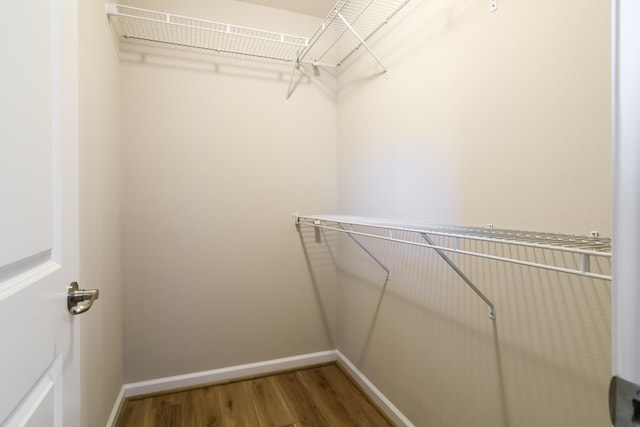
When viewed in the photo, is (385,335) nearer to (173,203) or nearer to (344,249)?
(344,249)

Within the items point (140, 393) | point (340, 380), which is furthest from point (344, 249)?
point (140, 393)

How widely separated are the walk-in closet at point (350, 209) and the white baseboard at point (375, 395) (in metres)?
0.01

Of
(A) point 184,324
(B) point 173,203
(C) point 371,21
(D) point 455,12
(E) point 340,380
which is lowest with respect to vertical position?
(E) point 340,380

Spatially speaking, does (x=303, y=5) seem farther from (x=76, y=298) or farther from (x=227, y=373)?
(x=227, y=373)

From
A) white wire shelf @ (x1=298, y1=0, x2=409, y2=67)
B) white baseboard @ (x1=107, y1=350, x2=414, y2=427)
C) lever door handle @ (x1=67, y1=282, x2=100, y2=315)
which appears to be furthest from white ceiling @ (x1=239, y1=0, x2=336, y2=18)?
white baseboard @ (x1=107, y1=350, x2=414, y2=427)

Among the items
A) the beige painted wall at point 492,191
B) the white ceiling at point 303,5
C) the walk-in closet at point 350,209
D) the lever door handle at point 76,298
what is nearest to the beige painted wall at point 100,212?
the walk-in closet at point 350,209

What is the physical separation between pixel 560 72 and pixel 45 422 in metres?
1.41

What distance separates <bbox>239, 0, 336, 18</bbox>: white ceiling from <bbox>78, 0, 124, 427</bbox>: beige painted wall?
1031 millimetres

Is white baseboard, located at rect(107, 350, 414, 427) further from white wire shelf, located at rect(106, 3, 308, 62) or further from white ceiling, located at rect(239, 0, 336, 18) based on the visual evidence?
white ceiling, located at rect(239, 0, 336, 18)

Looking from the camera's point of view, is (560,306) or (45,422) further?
(560,306)

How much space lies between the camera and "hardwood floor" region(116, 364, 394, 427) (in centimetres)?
162

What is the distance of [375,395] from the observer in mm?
1757

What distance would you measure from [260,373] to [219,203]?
3.89 ft

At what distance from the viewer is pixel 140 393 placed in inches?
71.6
